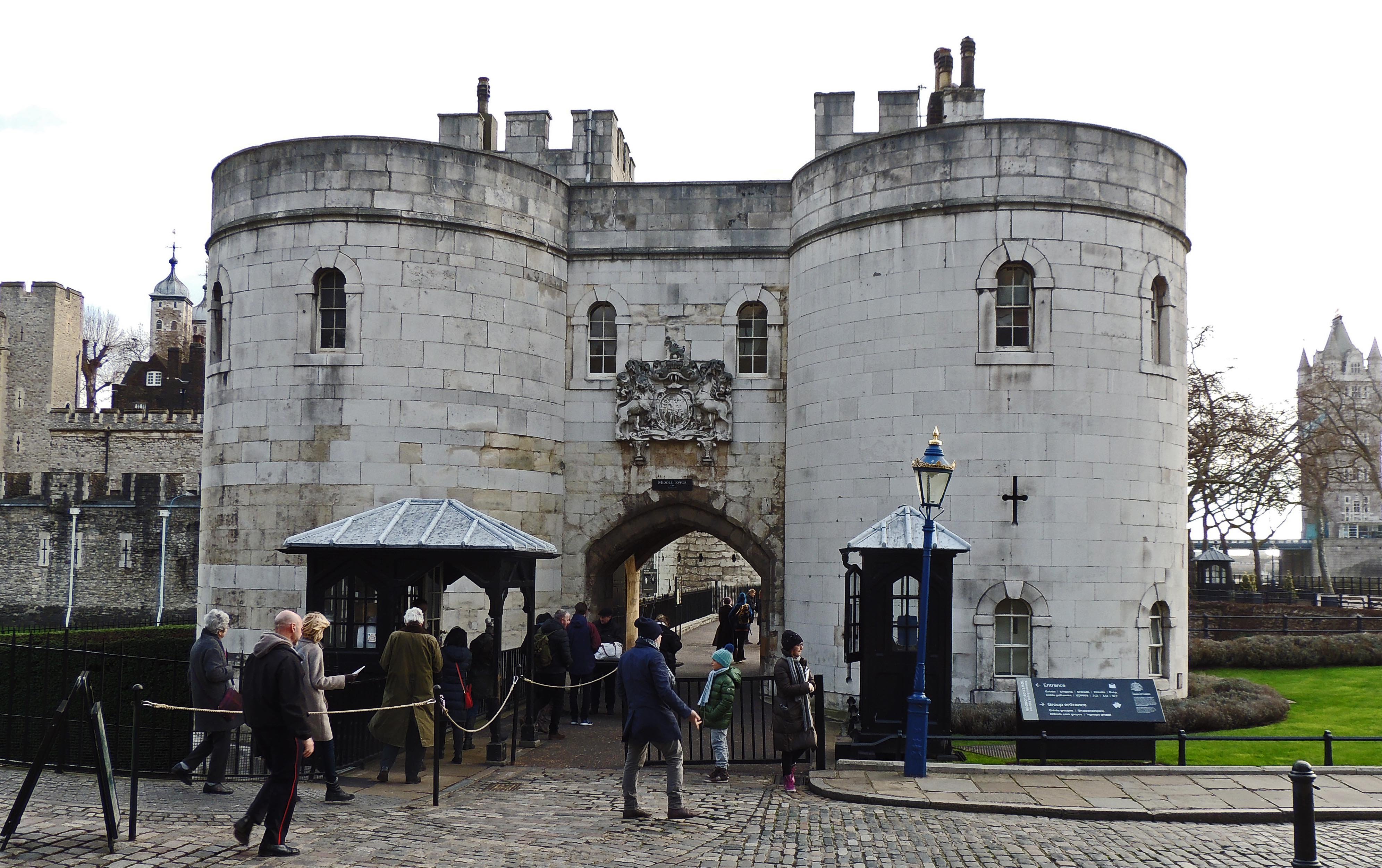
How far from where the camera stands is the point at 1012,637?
656 inches

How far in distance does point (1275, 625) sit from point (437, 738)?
2432 centimetres

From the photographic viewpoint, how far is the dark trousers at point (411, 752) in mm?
11469

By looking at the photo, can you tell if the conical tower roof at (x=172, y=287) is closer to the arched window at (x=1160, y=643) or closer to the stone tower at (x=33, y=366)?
the stone tower at (x=33, y=366)

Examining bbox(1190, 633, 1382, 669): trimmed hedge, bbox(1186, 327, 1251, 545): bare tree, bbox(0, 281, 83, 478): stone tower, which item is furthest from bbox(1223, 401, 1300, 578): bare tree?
bbox(0, 281, 83, 478): stone tower

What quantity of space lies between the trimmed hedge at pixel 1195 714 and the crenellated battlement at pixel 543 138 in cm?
1253

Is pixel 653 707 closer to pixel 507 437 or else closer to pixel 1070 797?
pixel 1070 797

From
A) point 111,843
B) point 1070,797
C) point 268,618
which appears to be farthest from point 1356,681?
point 111,843

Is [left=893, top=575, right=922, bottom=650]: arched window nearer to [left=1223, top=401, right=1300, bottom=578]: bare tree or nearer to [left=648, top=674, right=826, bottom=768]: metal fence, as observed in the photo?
[left=648, top=674, right=826, bottom=768]: metal fence

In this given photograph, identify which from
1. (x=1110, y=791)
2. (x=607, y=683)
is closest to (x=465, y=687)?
(x=607, y=683)

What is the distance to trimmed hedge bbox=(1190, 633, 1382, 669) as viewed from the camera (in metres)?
23.2

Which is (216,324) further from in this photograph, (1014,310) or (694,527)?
(1014,310)

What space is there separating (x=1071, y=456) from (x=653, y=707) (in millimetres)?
9054

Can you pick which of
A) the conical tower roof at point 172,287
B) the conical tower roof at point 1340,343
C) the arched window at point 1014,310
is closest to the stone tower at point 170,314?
the conical tower roof at point 172,287

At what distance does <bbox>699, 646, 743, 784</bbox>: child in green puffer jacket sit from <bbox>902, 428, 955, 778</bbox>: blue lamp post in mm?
1968
